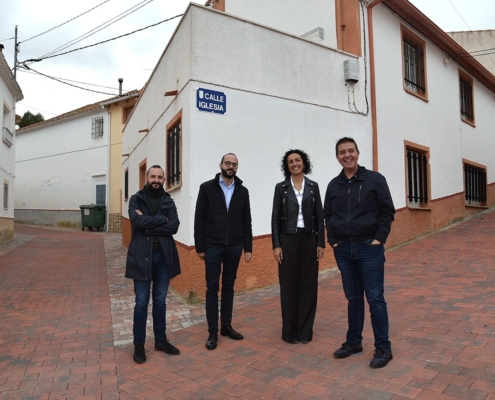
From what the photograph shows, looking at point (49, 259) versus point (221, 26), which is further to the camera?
point (49, 259)

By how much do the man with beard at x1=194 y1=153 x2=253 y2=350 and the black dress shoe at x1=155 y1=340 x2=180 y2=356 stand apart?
0.31 m

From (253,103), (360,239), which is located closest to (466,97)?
(253,103)

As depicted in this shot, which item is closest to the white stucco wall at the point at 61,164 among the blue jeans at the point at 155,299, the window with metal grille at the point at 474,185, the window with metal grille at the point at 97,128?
the window with metal grille at the point at 97,128

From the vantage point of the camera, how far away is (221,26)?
618 cm

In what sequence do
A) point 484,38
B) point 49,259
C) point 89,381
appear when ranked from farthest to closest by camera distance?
1. point 484,38
2. point 49,259
3. point 89,381

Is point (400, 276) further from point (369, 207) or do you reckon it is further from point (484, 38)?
point (484, 38)

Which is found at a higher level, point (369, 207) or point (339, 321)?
point (369, 207)

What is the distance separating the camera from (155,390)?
3111 mm

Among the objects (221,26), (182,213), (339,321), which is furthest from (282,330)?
(221,26)

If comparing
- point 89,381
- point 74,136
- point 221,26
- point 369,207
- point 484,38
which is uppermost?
point 484,38

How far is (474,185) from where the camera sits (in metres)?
12.6

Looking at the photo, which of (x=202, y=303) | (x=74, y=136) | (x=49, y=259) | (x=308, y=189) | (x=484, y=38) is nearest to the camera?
(x=308, y=189)

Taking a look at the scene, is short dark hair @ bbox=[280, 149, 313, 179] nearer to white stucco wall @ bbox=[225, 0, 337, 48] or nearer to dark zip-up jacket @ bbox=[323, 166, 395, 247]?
dark zip-up jacket @ bbox=[323, 166, 395, 247]

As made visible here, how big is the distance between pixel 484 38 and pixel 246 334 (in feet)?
60.3
